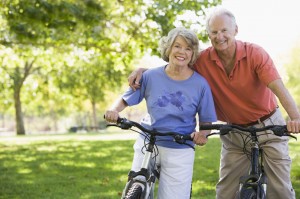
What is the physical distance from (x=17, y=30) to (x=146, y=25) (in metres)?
3.45

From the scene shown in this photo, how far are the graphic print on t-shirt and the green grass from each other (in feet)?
11.1

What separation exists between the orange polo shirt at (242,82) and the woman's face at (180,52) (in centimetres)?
44

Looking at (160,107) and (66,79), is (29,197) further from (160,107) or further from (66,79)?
(66,79)

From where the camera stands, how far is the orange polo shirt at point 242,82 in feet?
14.6

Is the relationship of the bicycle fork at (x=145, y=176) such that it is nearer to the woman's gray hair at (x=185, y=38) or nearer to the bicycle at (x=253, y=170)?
the bicycle at (x=253, y=170)

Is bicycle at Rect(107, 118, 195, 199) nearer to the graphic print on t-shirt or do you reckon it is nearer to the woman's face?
the graphic print on t-shirt

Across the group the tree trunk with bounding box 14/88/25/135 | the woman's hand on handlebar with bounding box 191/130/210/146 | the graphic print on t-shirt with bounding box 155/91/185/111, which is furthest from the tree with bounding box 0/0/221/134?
the tree trunk with bounding box 14/88/25/135

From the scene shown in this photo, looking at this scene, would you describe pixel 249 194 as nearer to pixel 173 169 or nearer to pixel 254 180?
pixel 254 180

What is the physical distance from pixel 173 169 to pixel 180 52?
0.94m

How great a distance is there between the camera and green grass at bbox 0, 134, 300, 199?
25.7 ft

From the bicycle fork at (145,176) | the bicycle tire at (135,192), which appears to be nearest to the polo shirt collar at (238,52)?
the bicycle fork at (145,176)

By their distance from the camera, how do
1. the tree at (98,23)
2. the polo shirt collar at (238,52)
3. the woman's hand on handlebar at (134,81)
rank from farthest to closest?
the tree at (98,23) < the polo shirt collar at (238,52) < the woman's hand on handlebar at (134,81)

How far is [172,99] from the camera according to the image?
4.20m

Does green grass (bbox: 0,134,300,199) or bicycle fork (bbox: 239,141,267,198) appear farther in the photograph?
green grass (bbox: 0,134,300,199)
